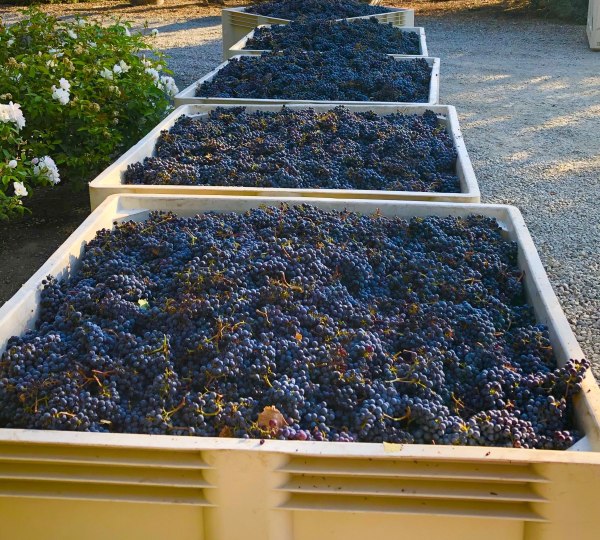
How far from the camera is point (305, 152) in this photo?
3326 mm

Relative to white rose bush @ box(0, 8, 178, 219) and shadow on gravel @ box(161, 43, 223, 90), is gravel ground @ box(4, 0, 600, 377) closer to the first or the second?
shadow on gravel @ box(161, 43, 223, 90)

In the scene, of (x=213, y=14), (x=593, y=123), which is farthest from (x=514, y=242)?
(x=213, y=14)

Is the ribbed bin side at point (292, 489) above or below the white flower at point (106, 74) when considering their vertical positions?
below

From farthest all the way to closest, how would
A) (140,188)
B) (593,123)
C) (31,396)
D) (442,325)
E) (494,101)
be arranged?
(494,101) < (593,123) < (140,188) < (442,325) < (31,396)

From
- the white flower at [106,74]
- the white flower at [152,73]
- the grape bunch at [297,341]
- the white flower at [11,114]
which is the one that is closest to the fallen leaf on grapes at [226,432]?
the grape bunch at [297,341]

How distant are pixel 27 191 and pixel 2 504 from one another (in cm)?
243

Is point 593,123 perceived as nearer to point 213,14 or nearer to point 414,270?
point 414,270

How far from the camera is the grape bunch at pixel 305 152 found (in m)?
3.06

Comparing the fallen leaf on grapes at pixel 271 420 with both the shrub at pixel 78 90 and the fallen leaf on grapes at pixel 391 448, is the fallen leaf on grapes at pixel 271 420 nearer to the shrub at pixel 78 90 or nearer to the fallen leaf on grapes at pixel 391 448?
the fallen leaf on grapes at pixel 391 448

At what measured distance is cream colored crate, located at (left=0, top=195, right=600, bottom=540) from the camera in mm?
1478

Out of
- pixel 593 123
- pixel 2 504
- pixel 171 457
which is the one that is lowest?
pixel 593 123

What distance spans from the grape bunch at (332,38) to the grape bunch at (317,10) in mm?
655

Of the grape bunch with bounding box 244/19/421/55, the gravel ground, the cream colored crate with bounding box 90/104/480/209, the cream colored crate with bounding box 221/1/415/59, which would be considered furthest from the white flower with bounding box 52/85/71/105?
the cream colored crate with bounding box 221/1/415/59

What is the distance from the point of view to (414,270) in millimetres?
2311
